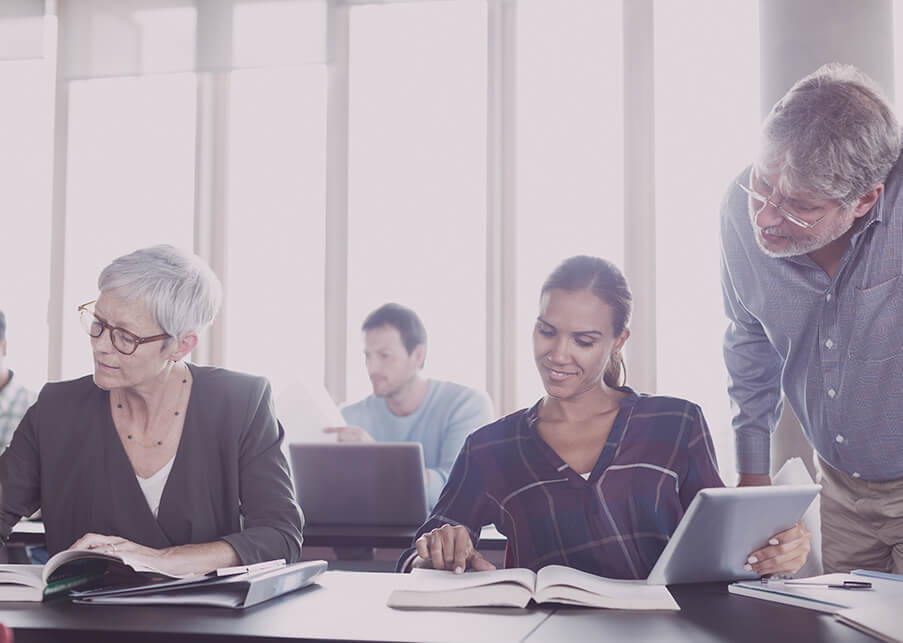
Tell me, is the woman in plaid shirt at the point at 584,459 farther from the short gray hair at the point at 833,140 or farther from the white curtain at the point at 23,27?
the white curtain at the point at 23,27

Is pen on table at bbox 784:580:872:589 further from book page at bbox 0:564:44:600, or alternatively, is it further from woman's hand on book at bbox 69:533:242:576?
book page at bbox 0:564:44:600

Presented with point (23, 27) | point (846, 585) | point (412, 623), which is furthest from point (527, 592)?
point (23, 27)

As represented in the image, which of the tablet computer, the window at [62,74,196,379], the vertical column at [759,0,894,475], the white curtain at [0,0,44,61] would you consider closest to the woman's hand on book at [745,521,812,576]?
the tablet computer

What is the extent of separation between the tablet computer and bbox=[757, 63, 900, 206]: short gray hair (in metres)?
0.58

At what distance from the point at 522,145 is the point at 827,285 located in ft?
9.40

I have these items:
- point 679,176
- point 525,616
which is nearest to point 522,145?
point 679,176

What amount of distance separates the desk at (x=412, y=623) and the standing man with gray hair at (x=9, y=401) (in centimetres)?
230

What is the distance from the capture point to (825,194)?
1595 mm

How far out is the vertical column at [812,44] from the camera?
361 centimetres

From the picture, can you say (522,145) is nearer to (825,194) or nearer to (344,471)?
(344,471)

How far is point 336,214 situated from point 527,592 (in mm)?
3604

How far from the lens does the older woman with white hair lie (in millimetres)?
1785

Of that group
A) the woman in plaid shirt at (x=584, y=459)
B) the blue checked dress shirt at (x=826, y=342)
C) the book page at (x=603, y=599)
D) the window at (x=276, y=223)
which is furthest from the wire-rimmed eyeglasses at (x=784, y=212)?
the window at (x=276, y=223)

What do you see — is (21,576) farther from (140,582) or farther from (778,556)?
(778,556)
